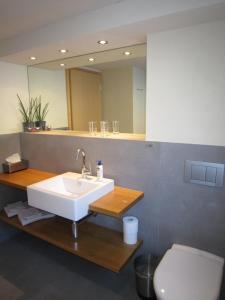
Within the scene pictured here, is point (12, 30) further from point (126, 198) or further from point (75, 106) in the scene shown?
point (126, 198)

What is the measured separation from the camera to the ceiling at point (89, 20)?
140 cm

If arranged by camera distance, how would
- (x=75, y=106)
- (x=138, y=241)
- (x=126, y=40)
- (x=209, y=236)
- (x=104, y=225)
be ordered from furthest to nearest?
(x=75, y=106) < (x=104, y=225) < (x=138, y=241) < (x=126, y=40) < (x=209, y=236)

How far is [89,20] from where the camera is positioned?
170cm

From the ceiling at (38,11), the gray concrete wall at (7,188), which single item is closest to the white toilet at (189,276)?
the ceiling at (38,11)

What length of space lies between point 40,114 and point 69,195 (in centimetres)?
149

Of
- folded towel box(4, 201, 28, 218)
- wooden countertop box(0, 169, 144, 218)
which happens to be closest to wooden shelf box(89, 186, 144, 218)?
wooden countertop box(0, 169, 144, 218)

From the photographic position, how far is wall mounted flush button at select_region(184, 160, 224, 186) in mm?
1632

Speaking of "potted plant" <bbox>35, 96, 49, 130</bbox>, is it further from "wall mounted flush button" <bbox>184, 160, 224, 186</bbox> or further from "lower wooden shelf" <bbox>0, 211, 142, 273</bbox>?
"wall mounted flush button" <bbox>184, 160, 224, 186</bbox>

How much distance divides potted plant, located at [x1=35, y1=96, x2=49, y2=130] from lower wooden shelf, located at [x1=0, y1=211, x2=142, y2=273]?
1162 mm

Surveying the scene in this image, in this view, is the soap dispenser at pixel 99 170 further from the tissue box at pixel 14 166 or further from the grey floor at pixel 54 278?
the tissue box at pixel 14 166

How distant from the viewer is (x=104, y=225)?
90.0 inches

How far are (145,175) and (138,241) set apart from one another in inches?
23.7

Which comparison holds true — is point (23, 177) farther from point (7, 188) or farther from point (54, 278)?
point (54, 278)

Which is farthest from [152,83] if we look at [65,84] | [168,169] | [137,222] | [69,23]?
[65,84]
